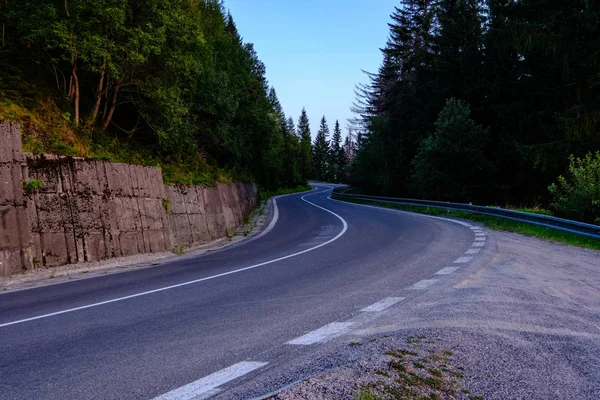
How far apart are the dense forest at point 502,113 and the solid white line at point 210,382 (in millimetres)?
14542

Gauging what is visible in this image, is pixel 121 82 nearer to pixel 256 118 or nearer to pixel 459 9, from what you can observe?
pixel 256 118

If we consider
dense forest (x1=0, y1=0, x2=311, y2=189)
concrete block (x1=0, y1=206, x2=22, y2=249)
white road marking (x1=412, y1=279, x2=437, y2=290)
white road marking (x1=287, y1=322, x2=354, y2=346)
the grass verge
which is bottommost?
the grass verge

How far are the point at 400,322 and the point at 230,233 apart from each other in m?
14.2

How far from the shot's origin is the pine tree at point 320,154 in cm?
13650

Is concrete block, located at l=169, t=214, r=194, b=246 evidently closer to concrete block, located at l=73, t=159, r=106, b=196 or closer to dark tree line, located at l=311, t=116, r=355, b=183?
concrete block, located at l=73, t=159, r=106, b=196

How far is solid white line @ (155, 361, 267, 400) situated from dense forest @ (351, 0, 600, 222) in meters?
14.5

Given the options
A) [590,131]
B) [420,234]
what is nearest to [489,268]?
[420,234]

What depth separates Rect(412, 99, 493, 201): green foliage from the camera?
93.2 feet

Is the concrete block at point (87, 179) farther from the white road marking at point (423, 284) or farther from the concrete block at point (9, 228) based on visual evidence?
the white road marking at point (423, 284)

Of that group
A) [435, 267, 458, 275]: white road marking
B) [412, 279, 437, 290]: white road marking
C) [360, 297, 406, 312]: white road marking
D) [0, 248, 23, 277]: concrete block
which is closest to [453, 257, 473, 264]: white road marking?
[435, 267, 458, 275]: white road marking

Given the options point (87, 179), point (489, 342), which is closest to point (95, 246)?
point (87, 179)

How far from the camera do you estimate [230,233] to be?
1867 cm

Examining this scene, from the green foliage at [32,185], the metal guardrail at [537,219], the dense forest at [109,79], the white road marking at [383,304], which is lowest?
the metal guardrail at [537,219]

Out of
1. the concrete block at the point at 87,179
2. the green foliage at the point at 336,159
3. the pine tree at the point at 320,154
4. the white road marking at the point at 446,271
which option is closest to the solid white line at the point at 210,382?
the white road marking at the point at 446,271
